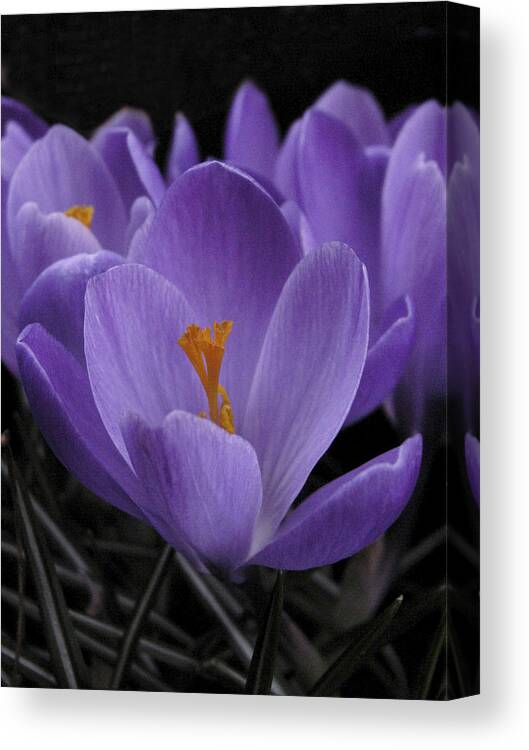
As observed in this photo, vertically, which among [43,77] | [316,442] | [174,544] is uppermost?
[43,77]

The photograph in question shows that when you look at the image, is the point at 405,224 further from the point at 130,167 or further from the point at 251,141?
the point at 130,167

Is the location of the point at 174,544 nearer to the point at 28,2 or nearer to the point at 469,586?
the point at 469,586

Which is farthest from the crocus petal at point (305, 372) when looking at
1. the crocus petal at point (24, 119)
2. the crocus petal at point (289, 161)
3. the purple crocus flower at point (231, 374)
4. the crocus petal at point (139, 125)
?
the crocus petal at point (24, 119)

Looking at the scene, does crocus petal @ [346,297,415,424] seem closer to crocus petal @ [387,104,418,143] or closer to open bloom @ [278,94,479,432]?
open bloom @ [278,94,479,432]

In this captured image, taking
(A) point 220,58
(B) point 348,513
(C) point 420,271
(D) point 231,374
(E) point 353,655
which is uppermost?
(A) point 220,58

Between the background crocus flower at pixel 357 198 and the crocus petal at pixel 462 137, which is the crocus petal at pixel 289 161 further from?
the crocus petal at pixel 462 137

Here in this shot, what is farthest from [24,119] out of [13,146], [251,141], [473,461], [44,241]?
[473,461]

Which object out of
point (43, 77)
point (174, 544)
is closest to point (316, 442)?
point (174, 544)
